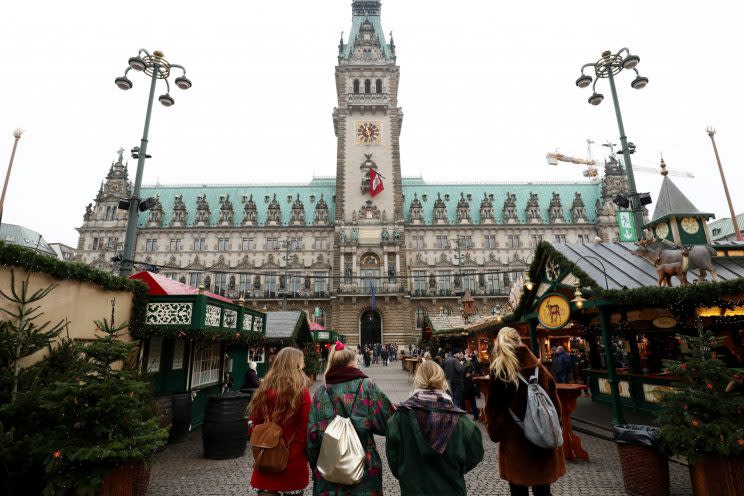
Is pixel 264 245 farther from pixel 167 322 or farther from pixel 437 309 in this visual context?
pixel 167 322

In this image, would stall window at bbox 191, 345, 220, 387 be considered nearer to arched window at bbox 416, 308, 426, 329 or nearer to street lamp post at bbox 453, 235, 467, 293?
arched window at bbox 416, 308, 426, 329

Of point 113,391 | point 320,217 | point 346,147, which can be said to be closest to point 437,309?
point 320,217

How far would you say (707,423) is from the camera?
16.4ft

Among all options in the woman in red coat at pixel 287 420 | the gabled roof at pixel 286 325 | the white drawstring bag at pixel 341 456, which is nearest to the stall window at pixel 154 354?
the gabled roof at pixel 286 325

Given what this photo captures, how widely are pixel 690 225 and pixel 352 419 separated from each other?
10.6 metres

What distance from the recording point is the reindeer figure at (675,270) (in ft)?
26.9

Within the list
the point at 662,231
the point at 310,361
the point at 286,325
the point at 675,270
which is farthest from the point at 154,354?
the point at 662,231

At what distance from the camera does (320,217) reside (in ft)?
173

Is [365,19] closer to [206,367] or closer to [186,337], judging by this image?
[206,367]

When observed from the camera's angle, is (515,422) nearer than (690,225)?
Yes

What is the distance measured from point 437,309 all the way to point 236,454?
41.5 meters

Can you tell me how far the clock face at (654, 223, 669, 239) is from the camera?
403 inches

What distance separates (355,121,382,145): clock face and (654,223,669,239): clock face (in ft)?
137

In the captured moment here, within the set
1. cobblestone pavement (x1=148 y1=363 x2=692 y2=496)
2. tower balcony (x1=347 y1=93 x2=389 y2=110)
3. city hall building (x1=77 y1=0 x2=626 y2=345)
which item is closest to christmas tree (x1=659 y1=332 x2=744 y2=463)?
cobblestone pavement (x1=148 y1=363 x2=692 y2=496)
